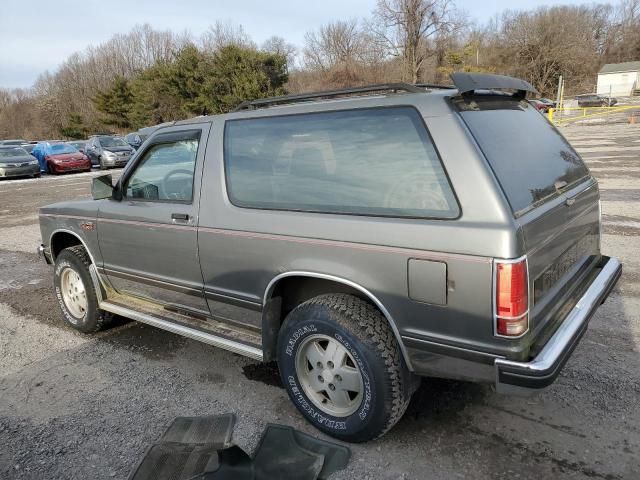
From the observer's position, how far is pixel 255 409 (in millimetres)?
3189

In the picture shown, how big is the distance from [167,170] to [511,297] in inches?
102

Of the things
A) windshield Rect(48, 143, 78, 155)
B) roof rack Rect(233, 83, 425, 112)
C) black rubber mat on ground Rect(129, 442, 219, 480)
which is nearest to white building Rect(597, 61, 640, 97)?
windshield Rect(48, 143, 78, 155)

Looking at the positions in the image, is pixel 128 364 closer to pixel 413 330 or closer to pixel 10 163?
pixel 413 330

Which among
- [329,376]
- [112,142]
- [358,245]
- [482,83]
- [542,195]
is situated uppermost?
[482,83]

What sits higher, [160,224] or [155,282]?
[160,224]

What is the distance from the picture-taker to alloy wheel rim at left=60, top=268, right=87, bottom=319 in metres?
4.48

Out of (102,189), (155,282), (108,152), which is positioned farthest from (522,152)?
(108,152)

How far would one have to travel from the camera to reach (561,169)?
3045 millimetres

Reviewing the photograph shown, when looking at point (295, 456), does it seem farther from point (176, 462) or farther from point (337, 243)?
point (337, 243)

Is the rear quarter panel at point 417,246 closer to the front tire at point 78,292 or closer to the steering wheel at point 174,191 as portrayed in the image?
the steering wheel at point 174,191

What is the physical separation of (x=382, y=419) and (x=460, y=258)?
0.97 meters

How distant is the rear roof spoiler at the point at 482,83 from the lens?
258cm

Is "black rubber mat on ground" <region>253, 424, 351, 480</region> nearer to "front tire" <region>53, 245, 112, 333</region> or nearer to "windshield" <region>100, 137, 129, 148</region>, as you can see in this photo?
"front tire" <region>53, 245, 112, 333</region>

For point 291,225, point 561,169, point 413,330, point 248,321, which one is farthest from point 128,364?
point 561,169
